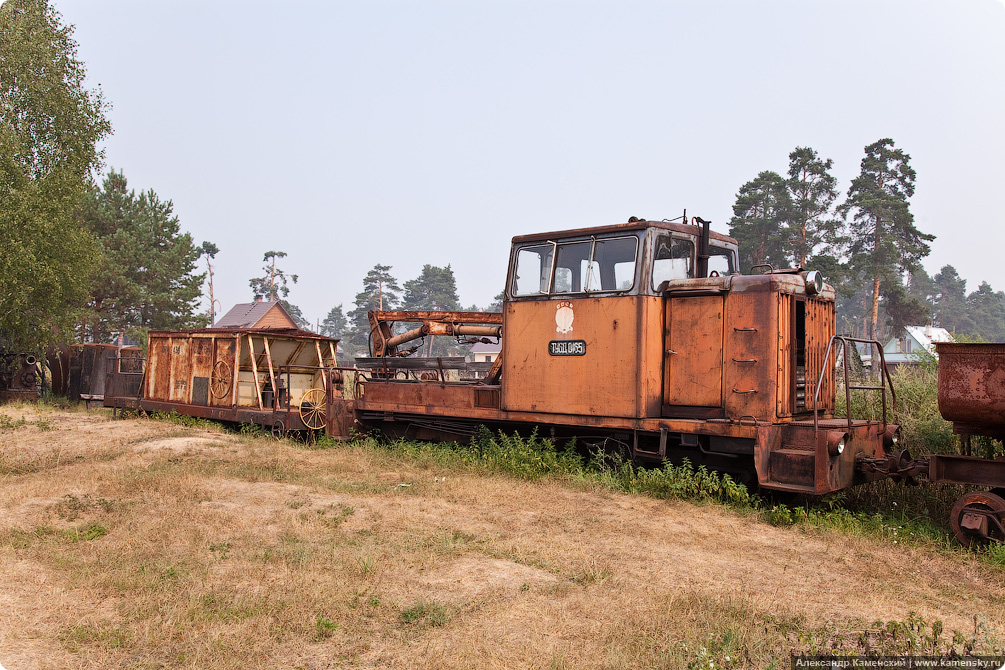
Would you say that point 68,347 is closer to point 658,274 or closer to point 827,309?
point 658,274

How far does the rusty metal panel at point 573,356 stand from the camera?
8.25 metres

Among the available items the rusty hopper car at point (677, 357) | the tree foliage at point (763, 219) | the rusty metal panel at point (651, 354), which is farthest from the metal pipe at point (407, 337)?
the tree foliage at point (763, 219)

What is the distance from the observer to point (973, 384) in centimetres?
611

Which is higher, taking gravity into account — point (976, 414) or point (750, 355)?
point (750, 355)

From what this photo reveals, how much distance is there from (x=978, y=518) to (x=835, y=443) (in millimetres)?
1307

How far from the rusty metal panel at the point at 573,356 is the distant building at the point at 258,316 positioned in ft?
133

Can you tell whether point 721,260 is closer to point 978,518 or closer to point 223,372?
point 978,518

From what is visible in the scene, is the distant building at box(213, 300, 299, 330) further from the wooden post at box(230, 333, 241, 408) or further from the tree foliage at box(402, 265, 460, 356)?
the wooden post at box(230, 333, 241, 408)

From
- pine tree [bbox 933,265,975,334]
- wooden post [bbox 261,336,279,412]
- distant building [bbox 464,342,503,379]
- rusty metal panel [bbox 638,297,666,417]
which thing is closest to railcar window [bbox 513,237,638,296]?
rusty metal panel [bbox 638,297,666,417]

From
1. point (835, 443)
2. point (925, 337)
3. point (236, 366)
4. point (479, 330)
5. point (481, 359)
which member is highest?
point (925, 337)

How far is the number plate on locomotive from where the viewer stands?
8641mm

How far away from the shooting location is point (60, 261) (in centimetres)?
2108

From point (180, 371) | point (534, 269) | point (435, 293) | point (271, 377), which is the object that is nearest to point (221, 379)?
point (271, 377)

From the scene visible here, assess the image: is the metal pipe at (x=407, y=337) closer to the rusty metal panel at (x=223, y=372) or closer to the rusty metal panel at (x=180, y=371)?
the rusty metal panel at (x=223, y=372)
